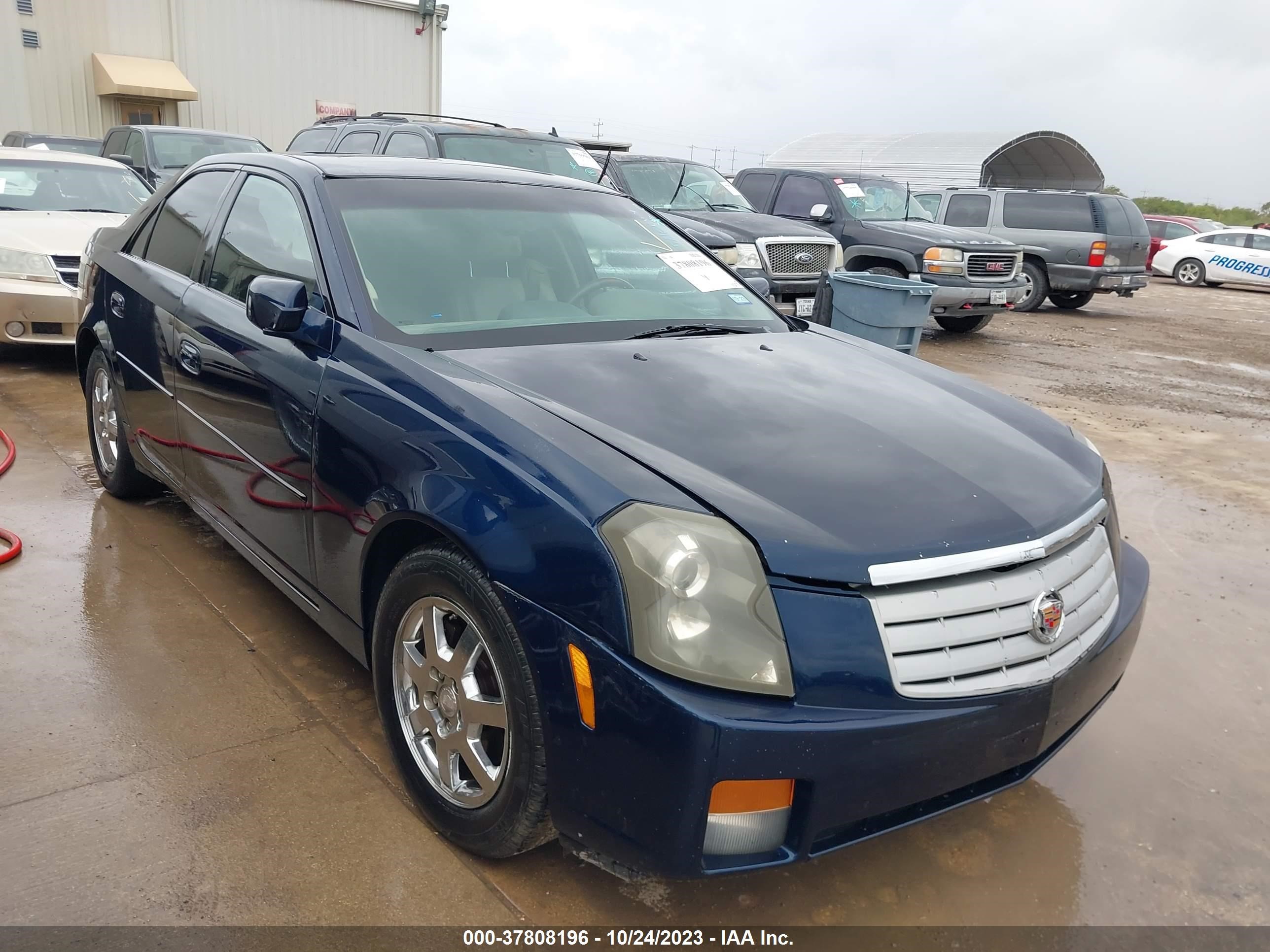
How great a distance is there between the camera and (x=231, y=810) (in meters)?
2.47

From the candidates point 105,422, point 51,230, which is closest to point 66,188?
point 51,230

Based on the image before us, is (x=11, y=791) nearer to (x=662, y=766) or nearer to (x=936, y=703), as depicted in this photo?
(x=662, y=766)

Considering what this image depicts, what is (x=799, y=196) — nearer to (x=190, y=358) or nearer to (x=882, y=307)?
(x=882, y=307)

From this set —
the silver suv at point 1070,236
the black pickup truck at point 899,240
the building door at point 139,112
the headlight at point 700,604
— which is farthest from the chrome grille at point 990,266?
the building door at point 139,112

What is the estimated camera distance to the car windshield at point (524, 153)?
8.25 m

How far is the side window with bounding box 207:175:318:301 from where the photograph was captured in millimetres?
3037

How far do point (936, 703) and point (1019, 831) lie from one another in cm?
96

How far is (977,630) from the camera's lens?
2.01 meters

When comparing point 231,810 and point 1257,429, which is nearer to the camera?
point 231,810

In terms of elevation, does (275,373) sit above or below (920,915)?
above

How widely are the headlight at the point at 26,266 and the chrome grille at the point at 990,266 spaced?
8749 millimetres

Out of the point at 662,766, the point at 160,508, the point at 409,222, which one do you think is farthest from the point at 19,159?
the point at 662,766

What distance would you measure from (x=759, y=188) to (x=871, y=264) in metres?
2.09

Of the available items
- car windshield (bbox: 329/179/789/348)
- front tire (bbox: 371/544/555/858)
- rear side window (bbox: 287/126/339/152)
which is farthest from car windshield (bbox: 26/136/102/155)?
front tire (bbox: 371/544/555/858)
